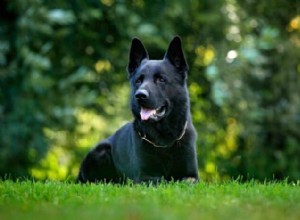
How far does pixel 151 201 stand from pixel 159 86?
2066mm

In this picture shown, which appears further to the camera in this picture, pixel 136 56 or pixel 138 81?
pixel 136 56

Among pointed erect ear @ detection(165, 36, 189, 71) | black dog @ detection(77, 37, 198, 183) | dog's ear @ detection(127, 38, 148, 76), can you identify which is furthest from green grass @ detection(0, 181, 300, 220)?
dog's ear @ detection(127, 38, 148, 76)

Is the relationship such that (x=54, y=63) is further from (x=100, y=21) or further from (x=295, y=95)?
(x=295, y=95)

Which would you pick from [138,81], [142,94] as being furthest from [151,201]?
[138,81]

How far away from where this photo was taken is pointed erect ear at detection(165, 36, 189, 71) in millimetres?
8453

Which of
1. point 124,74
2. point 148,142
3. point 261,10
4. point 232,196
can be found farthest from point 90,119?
point 232,196

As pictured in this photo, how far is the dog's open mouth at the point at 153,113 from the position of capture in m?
8.11

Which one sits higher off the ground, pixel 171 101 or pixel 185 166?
pixel 171 101

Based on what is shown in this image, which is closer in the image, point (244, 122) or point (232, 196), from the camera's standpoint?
point (232, 196)

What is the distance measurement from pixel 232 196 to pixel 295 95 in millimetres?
8860

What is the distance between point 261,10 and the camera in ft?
49.5

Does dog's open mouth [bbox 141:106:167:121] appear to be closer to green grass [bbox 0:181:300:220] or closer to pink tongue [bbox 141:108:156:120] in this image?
pink tongue [bbox 141:108:156:120]

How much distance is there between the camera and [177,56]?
8.47 meters

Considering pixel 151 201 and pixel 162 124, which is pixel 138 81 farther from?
pixel 151 201
